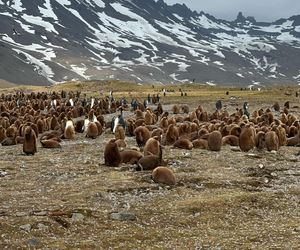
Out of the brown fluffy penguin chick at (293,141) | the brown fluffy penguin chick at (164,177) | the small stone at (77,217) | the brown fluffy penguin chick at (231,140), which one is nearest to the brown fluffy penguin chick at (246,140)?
the brown fluffy penguin chick at (231,140)

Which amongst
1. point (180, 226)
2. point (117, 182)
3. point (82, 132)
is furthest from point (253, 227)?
point (82, 132)

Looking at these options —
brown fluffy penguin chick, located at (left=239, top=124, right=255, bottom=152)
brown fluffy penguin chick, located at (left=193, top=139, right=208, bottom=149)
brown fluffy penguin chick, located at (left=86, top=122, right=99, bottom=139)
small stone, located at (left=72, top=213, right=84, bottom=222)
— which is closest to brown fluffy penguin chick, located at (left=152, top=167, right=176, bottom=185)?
small stone, located at (left=72, top=213, right=84, bottom=222)

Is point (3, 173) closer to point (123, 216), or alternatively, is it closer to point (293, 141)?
point (123, 216)

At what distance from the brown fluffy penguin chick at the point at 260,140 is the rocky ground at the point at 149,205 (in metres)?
2.09

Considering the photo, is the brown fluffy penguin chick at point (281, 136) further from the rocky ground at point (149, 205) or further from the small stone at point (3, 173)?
the small stone at point (3, 173)

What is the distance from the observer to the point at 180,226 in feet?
36.8

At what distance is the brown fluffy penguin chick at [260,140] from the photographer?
20.6 m

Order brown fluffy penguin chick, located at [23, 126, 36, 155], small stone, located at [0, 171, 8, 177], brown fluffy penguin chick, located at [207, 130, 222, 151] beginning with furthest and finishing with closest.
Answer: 1. brown fluffy penguin chick, located at [207, 130, 222, 151]
2. brown fluffy penguin chick, located at [23, 126, 36, 155]
3. small stone, located at [0, 171, 8, 177]

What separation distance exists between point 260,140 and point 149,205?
9.22 metres

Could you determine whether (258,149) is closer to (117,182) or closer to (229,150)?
(229,150)

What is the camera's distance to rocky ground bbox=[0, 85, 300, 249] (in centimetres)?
1025

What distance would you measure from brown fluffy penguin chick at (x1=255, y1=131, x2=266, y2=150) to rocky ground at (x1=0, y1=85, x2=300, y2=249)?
209cm

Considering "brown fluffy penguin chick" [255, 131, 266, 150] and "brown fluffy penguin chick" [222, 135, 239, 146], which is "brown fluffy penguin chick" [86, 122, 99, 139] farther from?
"brown fluffy penguin chick" [255, 131, 266, 150]

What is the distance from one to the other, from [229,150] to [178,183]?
632 cm
